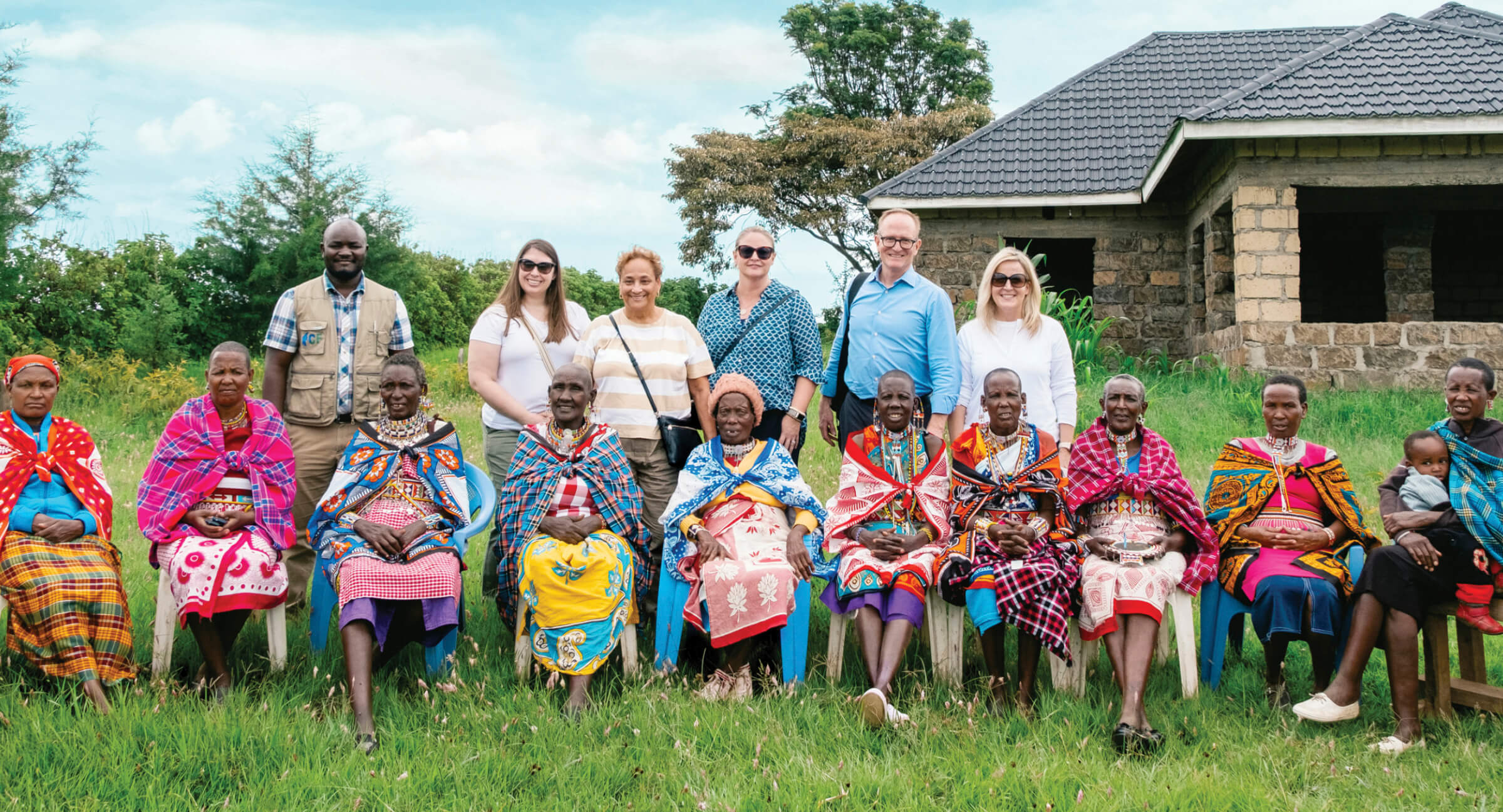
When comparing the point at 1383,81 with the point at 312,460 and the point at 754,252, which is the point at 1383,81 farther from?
the point at 312,460

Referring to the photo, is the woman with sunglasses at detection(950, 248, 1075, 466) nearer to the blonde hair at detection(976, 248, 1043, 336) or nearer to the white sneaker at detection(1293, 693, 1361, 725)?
the blonde hair at detection(976, 248, 1043, 336)

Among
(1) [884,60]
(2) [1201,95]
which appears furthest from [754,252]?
(1) [884,60]

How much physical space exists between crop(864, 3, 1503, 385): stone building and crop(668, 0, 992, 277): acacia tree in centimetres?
736

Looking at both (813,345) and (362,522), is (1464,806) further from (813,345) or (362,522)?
(362,522)

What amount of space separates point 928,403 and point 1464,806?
8.11 feet

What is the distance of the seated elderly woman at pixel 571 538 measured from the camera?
3.79 meters

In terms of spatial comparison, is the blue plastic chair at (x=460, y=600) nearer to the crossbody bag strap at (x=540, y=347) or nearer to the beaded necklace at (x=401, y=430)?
the beaded necklace at (x=401, y=430)

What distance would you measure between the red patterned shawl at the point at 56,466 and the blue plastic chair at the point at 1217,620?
170 inches

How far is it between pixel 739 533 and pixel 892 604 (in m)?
0.73

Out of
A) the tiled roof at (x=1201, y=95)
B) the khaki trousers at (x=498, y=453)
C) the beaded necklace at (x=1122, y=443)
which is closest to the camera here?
the beaded necklace at (x=1122, y=443)

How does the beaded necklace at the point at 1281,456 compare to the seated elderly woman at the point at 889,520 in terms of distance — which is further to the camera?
the beaded necklace at the point at 1281,456

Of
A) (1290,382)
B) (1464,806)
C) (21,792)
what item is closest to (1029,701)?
(1464,806)

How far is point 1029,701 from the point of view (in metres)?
3.63

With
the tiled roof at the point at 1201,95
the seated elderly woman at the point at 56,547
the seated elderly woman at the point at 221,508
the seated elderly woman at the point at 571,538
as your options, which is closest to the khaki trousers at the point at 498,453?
the seated elderly woman at the point at 571,538
